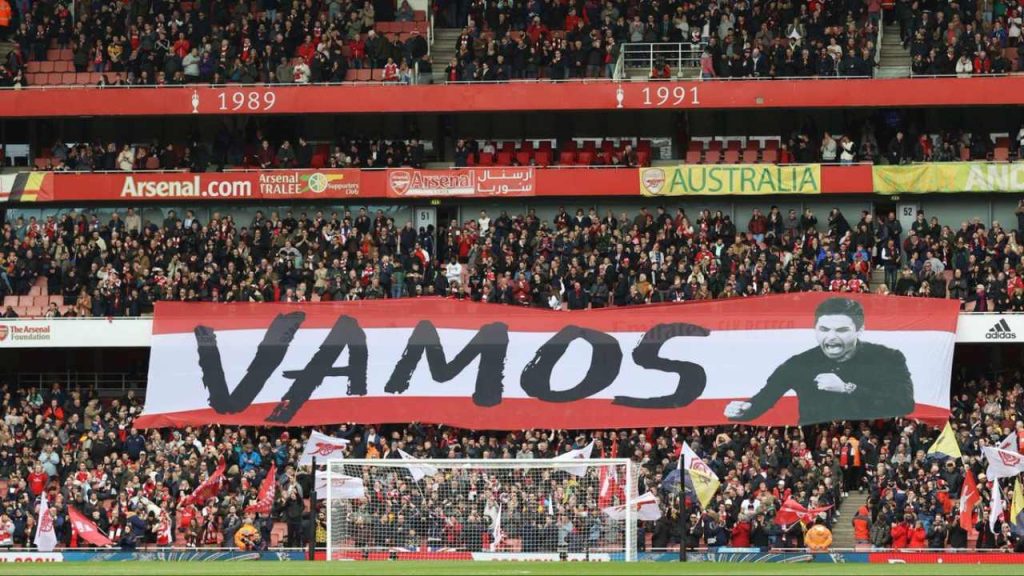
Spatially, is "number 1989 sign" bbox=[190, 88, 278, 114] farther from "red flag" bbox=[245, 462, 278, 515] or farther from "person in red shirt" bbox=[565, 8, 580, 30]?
"red flag" bbox=[245, 462, 278, 515]

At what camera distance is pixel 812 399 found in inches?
1390

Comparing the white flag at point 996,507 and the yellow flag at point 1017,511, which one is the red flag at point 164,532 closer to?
the white flag at point 996,507

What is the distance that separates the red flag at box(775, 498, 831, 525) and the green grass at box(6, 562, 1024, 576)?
525 centimetres

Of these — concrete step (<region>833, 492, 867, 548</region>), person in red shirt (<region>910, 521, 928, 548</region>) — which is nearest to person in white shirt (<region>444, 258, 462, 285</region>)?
concrete step (<region>833, 492, 867, 548</region>)

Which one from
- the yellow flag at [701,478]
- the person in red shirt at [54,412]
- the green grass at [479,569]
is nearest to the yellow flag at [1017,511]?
the yellow flag at [701,478]

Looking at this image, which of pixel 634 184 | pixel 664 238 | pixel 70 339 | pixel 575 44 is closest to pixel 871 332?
pixel 664 238

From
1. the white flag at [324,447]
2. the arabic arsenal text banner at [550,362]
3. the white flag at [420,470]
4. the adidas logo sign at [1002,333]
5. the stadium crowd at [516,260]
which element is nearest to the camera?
the white flag at [420,470]

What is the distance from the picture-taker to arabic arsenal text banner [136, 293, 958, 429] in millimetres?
35594

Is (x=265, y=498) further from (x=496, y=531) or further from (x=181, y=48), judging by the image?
(x=181, y=48)

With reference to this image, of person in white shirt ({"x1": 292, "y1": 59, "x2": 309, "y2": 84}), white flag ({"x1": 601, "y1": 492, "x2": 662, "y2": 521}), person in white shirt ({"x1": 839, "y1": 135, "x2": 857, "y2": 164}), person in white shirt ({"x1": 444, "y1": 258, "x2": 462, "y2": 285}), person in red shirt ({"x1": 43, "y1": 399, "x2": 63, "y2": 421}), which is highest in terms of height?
person in white shirt ({"x1": 292, "y1": 59, "x2": 309, "y2": 84})

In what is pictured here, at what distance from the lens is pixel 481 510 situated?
97.6 ft

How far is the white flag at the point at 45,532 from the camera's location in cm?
3189

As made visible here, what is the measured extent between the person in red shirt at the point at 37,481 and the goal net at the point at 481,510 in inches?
265

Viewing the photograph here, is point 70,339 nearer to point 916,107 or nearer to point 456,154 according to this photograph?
point 456,154
